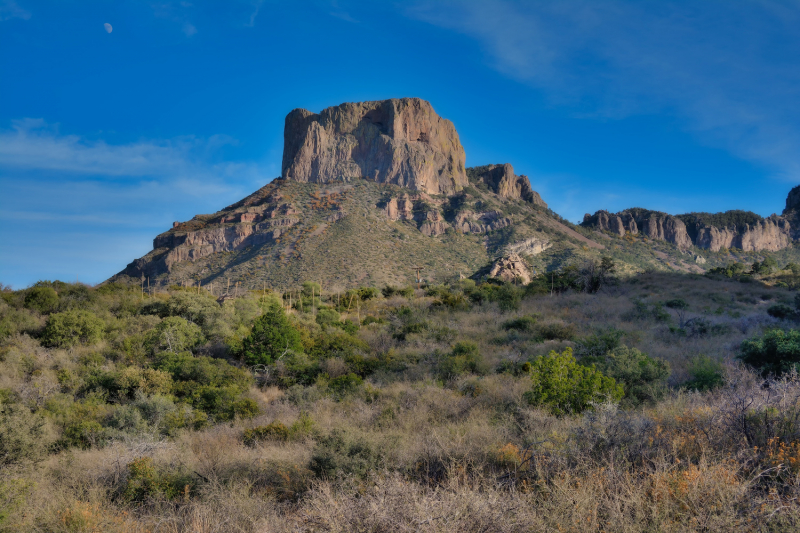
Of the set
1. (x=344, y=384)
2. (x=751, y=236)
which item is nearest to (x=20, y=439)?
(x=344, y=384)

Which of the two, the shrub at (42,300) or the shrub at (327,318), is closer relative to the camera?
the shrub at (42,300)

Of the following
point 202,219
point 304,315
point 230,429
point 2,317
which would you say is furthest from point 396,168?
point 230,429

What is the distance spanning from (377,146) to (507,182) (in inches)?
1710

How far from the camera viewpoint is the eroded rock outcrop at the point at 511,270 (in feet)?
127

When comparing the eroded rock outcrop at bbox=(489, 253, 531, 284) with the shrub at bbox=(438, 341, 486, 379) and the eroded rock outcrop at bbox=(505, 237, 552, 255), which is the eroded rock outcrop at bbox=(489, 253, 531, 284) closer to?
the shrub at bbox=(438, 341, 486, 379)

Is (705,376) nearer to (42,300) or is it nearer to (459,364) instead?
(459,364)

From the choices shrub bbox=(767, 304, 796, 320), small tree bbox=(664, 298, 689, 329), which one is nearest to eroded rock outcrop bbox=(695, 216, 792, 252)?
small tree bbox=(664, 298, 689, 329)

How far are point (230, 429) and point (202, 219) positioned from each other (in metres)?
91.7

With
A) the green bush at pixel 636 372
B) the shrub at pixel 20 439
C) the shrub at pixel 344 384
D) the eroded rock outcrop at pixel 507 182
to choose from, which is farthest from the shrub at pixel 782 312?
the eroded rock outcrop at pixel 507 182

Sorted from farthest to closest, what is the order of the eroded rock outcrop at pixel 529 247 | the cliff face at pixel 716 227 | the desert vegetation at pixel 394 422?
the cliff face at pixel 716 227 → the eroded rock outcrop at pixel 529 247 → the desert vegetation at pixel 394 422

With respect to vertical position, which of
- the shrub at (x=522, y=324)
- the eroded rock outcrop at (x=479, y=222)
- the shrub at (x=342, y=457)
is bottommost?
the shrub at (x=342, y=457)

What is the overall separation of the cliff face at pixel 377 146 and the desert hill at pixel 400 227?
366 millimetres

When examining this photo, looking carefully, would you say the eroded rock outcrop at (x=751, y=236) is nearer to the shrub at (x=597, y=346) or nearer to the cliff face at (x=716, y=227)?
the cliff face at (x=716, y=227)

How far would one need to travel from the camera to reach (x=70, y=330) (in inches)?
590
